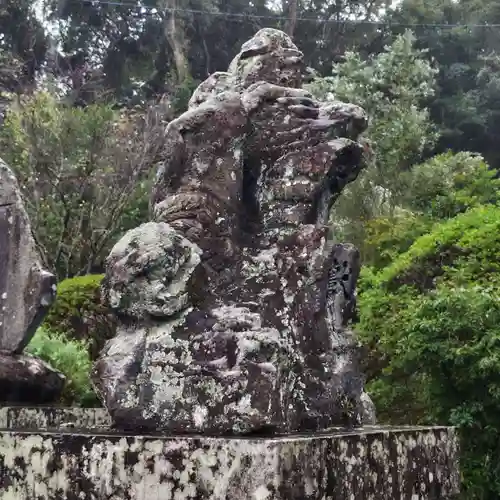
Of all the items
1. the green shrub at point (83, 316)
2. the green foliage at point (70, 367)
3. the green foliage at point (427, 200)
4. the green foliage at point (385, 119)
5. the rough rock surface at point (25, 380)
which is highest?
the green foliage at point (385, 119)

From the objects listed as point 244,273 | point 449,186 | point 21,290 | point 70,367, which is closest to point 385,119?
point 449,186

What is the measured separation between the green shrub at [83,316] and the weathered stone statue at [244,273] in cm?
629

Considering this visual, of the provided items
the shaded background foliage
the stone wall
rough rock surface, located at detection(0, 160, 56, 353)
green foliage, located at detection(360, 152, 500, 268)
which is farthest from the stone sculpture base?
green foliage, located at detection(360, 152, 500, 268)

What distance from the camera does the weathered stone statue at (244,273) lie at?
2727 millimetres

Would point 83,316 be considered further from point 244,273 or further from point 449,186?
point 449,186

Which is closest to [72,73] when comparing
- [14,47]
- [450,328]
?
[14,47]

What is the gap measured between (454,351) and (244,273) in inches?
168

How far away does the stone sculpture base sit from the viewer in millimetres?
2244

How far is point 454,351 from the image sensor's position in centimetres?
708

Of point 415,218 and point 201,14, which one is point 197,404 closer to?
point 415,218

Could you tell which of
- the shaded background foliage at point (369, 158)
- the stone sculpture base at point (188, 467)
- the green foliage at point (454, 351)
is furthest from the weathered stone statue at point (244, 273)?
the green foliage at point (454, 351)

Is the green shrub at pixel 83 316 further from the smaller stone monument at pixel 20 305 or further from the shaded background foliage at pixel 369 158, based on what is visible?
the smaller stone monument at pixel 20 305

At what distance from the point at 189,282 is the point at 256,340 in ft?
1.06

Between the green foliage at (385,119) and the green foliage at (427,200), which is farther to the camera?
the green foliage at (385,119)
